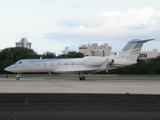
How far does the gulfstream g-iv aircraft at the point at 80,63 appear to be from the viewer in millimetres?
47906

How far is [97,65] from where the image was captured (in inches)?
1921

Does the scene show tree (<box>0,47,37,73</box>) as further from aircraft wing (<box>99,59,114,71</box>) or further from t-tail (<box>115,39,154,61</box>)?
t-tail (<box>115,39,154,61</box>)

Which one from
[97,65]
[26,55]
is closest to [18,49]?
[26,55]

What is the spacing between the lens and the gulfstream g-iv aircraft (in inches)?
1886

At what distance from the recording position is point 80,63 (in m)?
48.4
